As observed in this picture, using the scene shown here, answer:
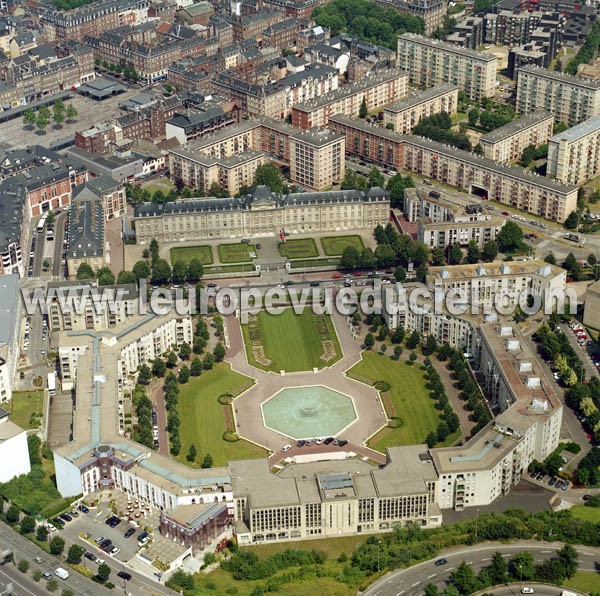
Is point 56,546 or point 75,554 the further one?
point 56,546

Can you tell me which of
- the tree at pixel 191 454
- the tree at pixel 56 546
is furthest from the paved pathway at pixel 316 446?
the tree at pixel 56 546

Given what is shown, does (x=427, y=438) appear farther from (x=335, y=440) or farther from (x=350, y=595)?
(x=350, y=595)

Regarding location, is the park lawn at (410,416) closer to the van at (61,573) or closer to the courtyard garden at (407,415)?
the courtyard garden at (407,415)

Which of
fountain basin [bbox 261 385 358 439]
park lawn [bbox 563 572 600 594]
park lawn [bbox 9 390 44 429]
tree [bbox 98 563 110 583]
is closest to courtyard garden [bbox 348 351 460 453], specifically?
fountain basin [bbox 261 385 358 439]

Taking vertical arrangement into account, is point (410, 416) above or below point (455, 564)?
above

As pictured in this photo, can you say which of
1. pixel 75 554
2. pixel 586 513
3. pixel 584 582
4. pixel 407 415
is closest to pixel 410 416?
pixel 407 415

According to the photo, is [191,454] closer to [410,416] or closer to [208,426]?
[208,426]

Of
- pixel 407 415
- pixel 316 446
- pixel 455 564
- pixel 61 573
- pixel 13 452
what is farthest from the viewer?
pixel 407 415
